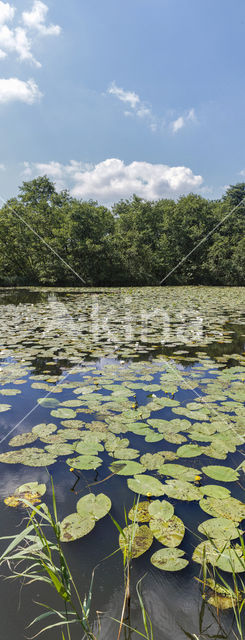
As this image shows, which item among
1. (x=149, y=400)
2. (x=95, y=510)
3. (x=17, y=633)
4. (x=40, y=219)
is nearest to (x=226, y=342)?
(x=149, y=400)

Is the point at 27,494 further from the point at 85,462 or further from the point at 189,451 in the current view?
the point at 189,451

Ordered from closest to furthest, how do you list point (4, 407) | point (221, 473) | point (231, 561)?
point (231, 561) < point (221, 473) < point (4, 407)

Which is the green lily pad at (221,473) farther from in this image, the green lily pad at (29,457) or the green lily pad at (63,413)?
the green lily pad at (63,413)

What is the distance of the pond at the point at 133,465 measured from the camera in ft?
3.02

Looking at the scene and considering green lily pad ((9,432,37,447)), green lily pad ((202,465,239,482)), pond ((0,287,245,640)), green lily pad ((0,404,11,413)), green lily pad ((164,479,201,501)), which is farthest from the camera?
green lily pad ((0,404,11,413))

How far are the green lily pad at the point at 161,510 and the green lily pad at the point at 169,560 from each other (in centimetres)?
14

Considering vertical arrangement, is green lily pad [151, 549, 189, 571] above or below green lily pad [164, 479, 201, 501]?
below

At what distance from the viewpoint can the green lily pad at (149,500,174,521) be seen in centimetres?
120

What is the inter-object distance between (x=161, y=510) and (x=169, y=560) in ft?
0.72

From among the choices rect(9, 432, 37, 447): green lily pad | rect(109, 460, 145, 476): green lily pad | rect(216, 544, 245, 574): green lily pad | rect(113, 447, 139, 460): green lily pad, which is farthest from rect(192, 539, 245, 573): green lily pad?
rect(9, 432, 37, 447): green lily pad

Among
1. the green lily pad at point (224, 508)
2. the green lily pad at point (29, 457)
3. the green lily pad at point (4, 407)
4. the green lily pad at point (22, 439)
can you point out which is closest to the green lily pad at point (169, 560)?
the green lily pad at point (224, 508)

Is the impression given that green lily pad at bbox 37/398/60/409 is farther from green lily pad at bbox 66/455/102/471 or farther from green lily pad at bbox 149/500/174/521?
green lily pad at bbox 149/500/174/521

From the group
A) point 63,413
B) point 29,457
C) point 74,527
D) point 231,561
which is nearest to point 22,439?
point 29,457

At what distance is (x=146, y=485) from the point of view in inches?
54.6
